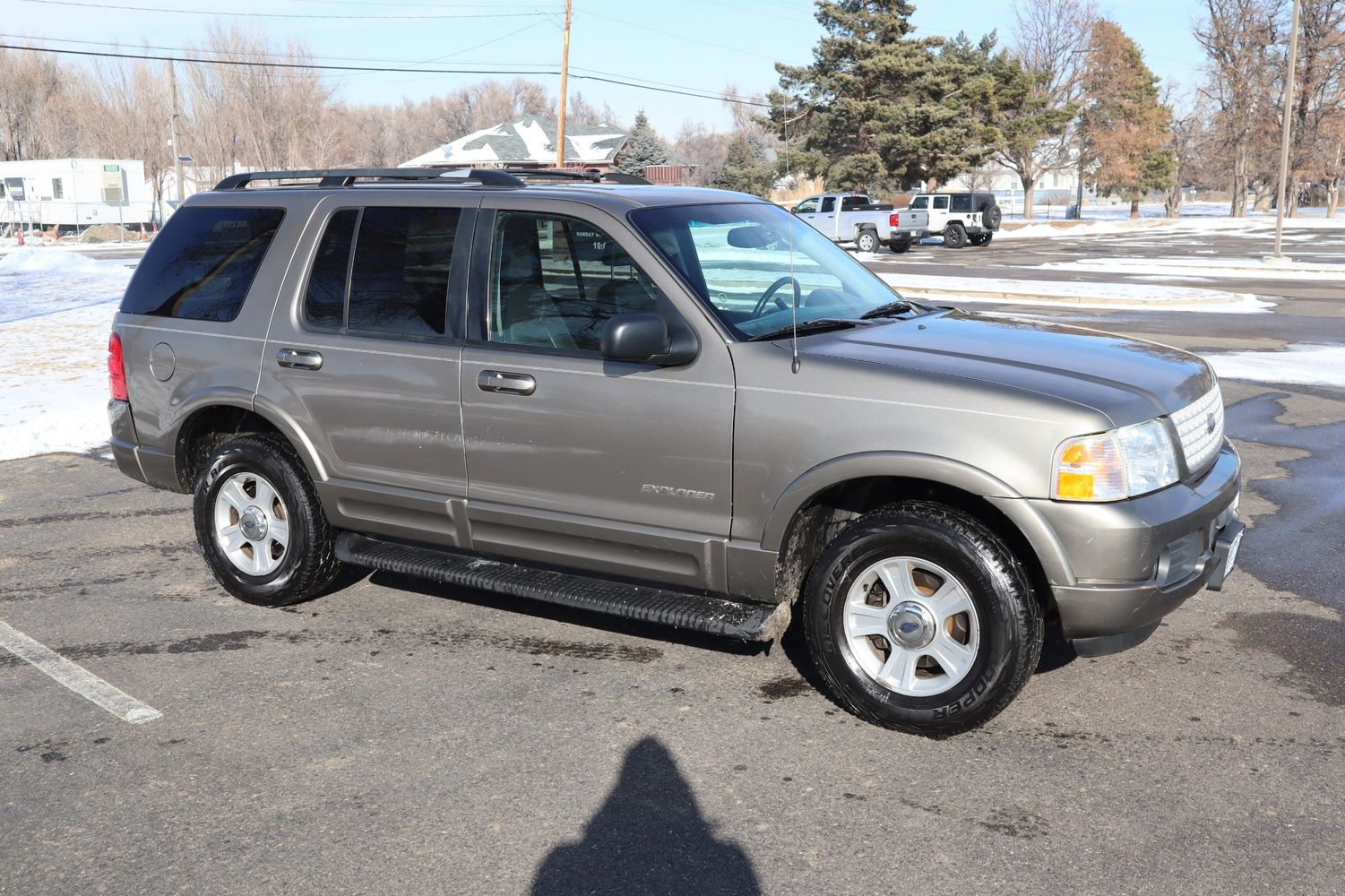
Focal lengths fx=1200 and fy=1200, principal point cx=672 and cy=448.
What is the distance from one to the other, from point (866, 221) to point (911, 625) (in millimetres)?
37077

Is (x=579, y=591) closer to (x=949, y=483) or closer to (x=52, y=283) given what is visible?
(x=949, y=483)

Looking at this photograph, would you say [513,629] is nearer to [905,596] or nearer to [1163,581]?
[905,596]

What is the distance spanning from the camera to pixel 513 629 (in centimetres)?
538

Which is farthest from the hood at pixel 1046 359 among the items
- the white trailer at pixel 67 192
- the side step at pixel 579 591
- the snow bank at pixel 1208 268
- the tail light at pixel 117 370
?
the white trailer at pixel 67 192

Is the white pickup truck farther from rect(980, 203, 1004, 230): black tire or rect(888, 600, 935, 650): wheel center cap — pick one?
rect(888, 600, 935, 650): wheel center cap

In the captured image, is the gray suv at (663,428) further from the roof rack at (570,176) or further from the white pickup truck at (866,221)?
the white pickup truck at (866,221)

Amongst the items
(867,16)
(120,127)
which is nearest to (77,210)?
(120,127)

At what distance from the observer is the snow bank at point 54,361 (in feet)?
31.9

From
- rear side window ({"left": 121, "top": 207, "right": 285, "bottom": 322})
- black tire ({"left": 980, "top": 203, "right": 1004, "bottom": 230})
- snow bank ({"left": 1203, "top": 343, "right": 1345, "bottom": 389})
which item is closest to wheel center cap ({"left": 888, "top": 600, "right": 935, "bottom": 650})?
rear side window ({"left": 121, "top": 207, "right": 285, "bottom": 322})

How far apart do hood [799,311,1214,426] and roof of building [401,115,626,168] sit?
2064 inches

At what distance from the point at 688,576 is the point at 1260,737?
2077 millimetres

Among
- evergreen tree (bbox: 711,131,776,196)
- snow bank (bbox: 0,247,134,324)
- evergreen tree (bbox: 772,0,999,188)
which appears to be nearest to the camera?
snow bank (bbox: 0,247,134,324)

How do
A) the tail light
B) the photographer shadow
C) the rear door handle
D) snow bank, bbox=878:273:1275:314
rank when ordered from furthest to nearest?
snow bank, bbox=878:273:1275:314, the tail light, the rear door handle, the photographer shadow

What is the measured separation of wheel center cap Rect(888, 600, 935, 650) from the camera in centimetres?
416
